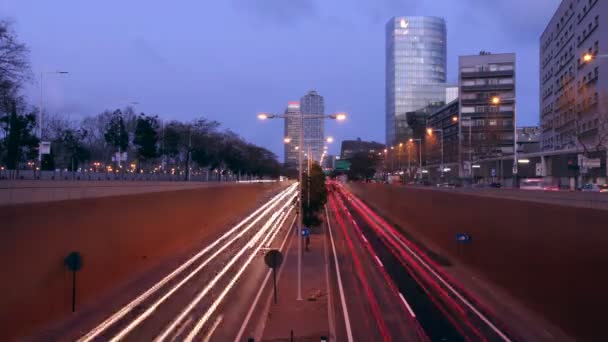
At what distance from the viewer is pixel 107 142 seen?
5994 centimetres

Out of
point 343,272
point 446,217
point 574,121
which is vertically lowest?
point 343,272

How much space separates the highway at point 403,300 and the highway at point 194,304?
13.4 ft

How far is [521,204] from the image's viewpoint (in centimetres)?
2283

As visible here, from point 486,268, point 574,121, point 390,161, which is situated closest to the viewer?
point 486,268

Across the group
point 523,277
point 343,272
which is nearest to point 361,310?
point 523,277

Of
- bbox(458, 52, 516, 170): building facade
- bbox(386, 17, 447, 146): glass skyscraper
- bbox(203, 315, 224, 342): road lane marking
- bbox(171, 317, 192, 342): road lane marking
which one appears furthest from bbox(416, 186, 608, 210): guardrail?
bbox(386, 17, 447, 146): glass skyscraper

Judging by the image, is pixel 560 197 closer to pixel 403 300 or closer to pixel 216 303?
pixel 403 300

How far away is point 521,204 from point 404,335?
8.57 metres

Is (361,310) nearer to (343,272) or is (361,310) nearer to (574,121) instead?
(343,272)

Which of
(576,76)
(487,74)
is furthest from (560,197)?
(487,74)

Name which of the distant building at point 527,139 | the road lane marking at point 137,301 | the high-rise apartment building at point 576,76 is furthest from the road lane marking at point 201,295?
the distant building at point 527,139

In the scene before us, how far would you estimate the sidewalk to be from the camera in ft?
56.9

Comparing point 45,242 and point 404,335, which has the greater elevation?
point 45,242

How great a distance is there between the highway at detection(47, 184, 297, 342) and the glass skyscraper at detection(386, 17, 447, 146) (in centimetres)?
13956
